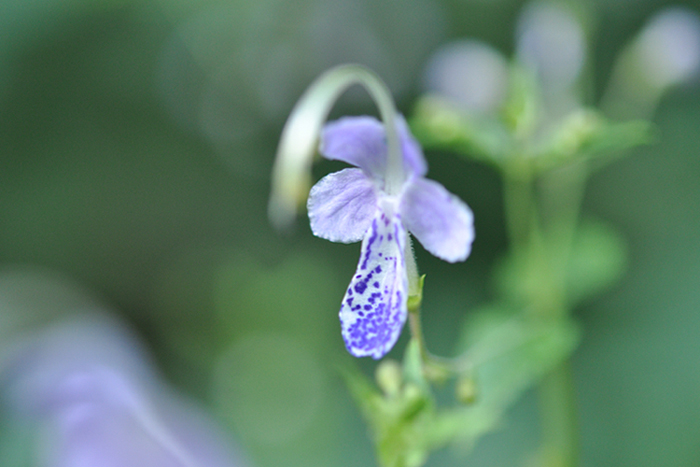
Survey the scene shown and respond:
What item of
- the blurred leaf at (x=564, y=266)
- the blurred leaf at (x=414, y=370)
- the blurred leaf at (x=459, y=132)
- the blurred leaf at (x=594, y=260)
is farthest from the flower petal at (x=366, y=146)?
the blurred leaf at (x=594, y=260)

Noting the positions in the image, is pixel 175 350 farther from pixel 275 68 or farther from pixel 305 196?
pixel 305 196

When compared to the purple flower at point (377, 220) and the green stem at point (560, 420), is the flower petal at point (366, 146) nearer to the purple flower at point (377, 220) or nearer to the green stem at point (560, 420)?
the purple flower at point (377, 220)

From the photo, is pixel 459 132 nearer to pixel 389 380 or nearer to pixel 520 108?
pixel 520 108

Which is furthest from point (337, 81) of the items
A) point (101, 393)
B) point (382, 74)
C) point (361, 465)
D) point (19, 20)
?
point (382, 74)

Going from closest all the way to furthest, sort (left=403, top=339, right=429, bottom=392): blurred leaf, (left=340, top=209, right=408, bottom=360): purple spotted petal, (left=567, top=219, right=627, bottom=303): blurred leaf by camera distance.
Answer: (left=340, top=209, right=408, bottom=360): purple spotted petal, (left=403, top=339, right=429, bottom=392): blurred leaf, (left=567, top=219, right=627, bottom=303): blurred leaf

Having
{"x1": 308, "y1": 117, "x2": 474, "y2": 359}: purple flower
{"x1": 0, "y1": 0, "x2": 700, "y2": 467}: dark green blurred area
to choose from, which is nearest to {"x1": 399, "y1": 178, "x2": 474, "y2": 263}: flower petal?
{"x1": 308, "y1": 117, "x2": 474, "y2": 359}: purple flower

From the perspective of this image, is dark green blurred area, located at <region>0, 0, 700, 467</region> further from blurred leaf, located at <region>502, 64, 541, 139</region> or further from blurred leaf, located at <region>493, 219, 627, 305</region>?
blurred leaf, located at <region>502, 64, 541, 139</region>

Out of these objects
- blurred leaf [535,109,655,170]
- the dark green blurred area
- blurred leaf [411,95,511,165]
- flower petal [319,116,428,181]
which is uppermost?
the dark green blurred area

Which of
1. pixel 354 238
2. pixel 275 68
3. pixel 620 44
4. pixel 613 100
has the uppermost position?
pixel 275 68
